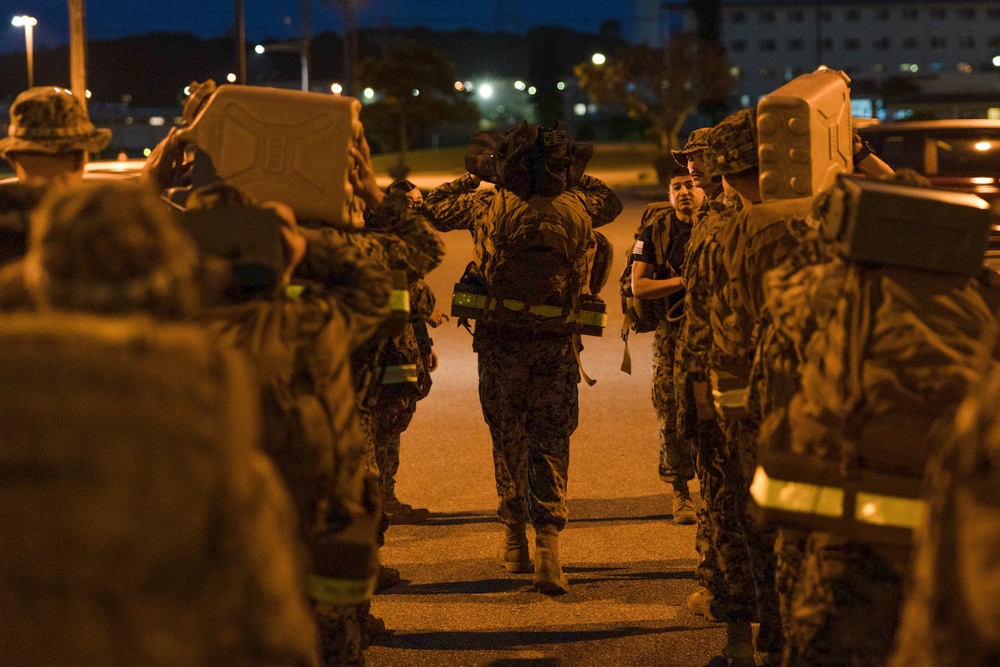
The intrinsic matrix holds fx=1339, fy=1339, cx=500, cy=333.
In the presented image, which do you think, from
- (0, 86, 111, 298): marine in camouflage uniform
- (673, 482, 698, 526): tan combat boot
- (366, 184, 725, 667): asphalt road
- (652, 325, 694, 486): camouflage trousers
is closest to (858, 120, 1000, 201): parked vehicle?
(366, 184, 725, 667): asphalt road

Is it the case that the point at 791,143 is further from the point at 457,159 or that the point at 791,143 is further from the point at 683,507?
the point at 457,159

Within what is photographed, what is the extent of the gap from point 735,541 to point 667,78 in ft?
159

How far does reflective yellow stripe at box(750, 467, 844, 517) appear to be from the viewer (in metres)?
3.53

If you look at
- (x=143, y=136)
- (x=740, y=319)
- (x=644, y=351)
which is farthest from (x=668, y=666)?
(x=143, y=136)

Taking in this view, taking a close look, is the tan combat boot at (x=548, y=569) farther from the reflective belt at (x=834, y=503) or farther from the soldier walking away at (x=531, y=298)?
the reflective belt at (x=834, y=503)

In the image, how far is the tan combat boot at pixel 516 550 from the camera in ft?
22.6

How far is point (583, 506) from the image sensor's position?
8.09 m

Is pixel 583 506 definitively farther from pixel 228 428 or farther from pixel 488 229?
pixel 228 428

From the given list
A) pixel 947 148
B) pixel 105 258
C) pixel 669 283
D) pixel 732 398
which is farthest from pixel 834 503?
pixel 947 148

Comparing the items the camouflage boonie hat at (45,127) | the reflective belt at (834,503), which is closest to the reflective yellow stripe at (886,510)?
the reflective belt at (834,503)

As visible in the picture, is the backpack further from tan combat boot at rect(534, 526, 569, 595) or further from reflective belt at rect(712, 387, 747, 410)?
reflective belt at rect(712, 387, 747, 410)

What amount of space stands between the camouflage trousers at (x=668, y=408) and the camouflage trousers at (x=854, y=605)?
12.9 ft

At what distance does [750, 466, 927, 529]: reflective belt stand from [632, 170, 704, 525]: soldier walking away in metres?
3.55

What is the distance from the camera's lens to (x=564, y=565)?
699 cm
